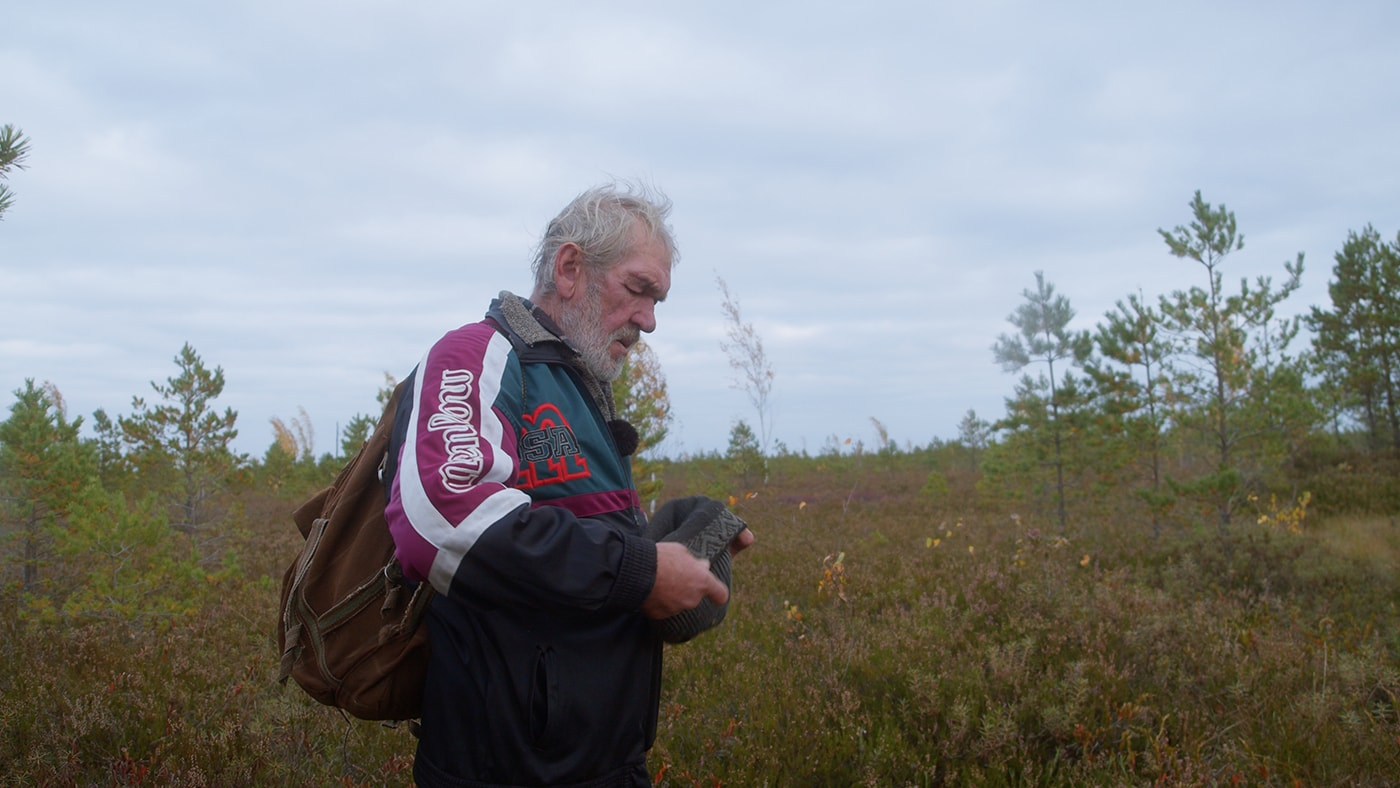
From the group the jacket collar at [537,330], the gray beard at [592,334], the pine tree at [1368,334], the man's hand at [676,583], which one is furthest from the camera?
the pine tree at [1368,334]

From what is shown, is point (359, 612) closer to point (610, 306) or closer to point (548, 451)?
point (548, 451)

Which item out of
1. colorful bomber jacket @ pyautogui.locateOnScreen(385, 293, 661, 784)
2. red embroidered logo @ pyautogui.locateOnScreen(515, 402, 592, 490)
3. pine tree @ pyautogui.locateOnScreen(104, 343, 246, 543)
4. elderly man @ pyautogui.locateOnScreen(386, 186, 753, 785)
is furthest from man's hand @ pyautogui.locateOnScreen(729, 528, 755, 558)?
pine tree @ pyautogui.locateOnScreen(104, 343, 246, 543)

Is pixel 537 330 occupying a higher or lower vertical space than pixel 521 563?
higher

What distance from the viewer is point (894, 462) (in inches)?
1162

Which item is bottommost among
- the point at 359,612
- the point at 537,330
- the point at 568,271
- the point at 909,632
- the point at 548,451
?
the point at 909,632

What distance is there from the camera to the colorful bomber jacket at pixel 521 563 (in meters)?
1.51

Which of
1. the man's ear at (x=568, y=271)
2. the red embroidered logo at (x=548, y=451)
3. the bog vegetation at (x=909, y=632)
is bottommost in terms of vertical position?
the bog vegetation at (x=909, y=632)

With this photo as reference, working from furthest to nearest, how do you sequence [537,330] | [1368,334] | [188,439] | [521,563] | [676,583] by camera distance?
[1368,334]
[188,439]
[537,330]
[676,583]
[521,563]

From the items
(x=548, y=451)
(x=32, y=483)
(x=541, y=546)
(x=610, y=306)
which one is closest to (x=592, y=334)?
(x=610, y=306)

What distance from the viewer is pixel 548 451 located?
5.89 feet

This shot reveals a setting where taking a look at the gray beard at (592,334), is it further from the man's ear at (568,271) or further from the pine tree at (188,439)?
the pine tree at (188,439)

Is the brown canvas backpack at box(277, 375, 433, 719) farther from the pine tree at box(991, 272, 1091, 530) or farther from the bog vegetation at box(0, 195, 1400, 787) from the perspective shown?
the pine tree at box(991, 272, 1091, 530)

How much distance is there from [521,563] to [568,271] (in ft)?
2.89

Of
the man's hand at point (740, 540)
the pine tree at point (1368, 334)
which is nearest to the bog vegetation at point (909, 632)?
the man's hand at point (740, 540)
